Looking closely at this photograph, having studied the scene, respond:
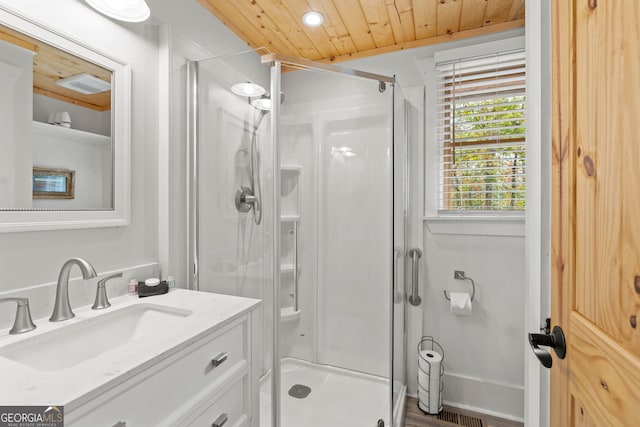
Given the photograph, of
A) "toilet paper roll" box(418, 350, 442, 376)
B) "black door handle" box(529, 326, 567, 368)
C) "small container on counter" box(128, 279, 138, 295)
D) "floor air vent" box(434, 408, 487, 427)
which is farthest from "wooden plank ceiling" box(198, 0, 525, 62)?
"floor air vent" box(434, 408, 487, 427)

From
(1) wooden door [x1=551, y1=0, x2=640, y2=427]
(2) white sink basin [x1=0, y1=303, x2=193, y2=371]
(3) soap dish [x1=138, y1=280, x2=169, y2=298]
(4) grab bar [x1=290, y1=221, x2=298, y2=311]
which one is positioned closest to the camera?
(1) wooden door [x1=551, y1=0, x2=640, y2=427]

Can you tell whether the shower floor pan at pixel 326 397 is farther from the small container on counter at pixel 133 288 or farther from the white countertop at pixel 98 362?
the small container on counter at pixel 133 288

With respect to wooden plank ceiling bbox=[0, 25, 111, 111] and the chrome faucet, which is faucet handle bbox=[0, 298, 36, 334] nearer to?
the chrome faucet

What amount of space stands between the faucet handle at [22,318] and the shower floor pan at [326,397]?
893 millimetres

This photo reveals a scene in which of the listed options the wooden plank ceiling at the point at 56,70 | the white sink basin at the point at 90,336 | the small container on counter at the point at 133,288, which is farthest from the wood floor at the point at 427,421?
the wooden plank ceiling at the point at 56,70

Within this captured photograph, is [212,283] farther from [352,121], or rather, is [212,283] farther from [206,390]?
[352,121]

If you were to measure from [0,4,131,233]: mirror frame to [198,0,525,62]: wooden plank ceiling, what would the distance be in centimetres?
79

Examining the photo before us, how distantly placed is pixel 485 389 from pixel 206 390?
1.86 m

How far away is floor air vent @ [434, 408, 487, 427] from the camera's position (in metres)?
1.83

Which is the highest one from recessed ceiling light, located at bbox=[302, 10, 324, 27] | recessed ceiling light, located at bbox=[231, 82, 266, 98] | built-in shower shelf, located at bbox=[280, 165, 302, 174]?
recessed ceiling light, located at bbox=[302, 10, 324, 27]

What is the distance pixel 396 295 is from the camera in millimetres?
1856

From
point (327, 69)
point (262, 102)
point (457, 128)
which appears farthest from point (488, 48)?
point (262, 102)

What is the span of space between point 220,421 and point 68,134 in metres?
1.19

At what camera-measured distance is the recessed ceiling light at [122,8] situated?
1.12m
